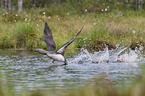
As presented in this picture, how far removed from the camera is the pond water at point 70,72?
7.92 meters

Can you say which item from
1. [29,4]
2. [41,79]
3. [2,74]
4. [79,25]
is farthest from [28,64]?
[29,4]

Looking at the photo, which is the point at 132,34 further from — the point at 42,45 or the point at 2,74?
the point at 2,74

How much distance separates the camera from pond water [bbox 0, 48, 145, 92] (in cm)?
792

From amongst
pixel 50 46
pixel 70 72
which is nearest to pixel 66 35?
pixel 50 46

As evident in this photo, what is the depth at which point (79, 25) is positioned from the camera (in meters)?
21.5

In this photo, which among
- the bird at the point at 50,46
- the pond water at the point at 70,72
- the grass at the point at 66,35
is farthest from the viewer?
the grass at the point at 66,35

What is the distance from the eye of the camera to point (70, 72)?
981cm

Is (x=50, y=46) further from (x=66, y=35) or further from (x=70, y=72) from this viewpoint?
(x=66, y=35)

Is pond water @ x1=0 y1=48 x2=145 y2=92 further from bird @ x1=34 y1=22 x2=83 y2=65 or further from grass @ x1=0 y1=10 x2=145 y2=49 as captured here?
grass @ x1=0 y1=10 x2=145 y2=49

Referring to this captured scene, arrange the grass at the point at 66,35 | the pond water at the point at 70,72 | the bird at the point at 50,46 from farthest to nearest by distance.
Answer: the grass at the point at 66,35, the bird at the point at 50,46, the pond water at the point at 70,72

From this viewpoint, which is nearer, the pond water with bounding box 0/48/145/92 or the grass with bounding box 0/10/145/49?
the pond water with bounding box 0/48/145/92

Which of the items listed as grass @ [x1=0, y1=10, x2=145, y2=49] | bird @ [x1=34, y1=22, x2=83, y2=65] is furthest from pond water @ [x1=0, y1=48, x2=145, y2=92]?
grass @ [x1=0, y1=10, x2=145, y2=49]

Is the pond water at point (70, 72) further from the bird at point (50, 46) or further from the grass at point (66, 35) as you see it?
the grass at point (66, 35)

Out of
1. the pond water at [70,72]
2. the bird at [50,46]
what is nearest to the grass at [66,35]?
the pond water at [70,72]
